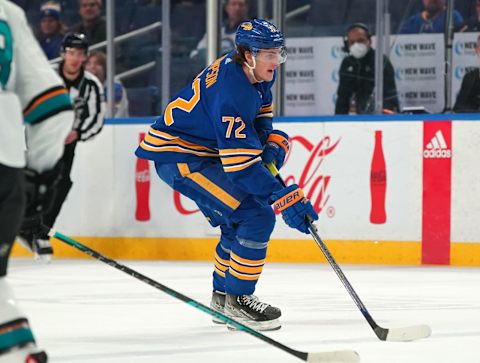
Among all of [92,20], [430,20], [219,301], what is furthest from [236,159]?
[92,20]

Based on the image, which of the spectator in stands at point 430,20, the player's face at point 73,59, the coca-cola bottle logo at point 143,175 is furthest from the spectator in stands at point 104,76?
the spectator in stands at point 430,20

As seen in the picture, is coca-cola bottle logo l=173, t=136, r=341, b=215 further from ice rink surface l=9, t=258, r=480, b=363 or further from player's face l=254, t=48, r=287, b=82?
player's face l=254, t=48, r=287, b=82

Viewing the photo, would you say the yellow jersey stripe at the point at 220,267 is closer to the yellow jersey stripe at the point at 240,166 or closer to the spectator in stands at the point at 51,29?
the yellow jersey stripe at the point at 240,166

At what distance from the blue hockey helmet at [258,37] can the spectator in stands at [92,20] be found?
3880 millimetres

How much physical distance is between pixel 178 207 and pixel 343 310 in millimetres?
2367

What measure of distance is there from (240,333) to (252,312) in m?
0.12

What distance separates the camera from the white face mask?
21.0 ft

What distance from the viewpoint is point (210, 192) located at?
348 centimetres

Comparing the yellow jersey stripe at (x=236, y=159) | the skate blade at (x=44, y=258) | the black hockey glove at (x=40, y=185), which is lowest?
the skate blade at (x=44, y=258)

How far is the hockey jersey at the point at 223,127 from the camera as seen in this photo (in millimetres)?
3277

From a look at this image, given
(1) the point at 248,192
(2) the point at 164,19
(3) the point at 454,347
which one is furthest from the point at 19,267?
(3) the point at 454,347

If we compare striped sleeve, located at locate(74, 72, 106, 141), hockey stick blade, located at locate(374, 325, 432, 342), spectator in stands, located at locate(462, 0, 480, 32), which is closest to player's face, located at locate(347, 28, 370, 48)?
spectator in stands, located at locate(462, 0, 480, 32)

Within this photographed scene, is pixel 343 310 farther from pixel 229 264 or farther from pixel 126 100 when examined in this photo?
pixel 126 100

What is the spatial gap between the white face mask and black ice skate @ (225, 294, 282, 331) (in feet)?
10.6
